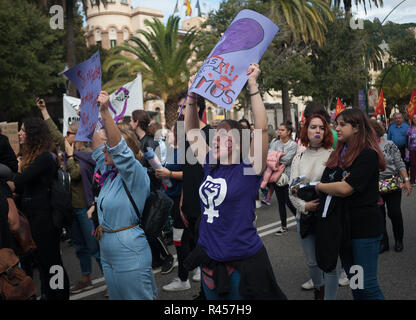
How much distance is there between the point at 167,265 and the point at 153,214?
2.51 metres

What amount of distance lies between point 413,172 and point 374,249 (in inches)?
356

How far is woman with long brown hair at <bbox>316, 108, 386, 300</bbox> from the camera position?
3.26m

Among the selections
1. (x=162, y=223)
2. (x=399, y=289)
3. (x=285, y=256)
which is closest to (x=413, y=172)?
(x=285, y=256)

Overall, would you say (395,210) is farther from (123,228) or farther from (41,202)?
(41,202)

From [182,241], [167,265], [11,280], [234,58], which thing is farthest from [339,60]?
[11,280]

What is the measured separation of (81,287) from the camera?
5.07 metres

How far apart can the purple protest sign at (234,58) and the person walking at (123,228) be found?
0.70 meters

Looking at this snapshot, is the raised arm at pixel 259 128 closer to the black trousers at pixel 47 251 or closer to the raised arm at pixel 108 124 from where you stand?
the raised arm at pixel 108 124

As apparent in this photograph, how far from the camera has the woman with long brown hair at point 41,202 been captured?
4.11 m

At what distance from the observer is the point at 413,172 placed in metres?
11.4

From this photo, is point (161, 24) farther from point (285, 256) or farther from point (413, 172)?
point (285, 256)

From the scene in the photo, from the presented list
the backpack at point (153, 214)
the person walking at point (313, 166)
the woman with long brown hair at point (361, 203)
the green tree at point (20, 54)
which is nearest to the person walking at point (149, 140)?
→ the person walking at point (313, 166)

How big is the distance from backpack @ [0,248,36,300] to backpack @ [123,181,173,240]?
90cm
